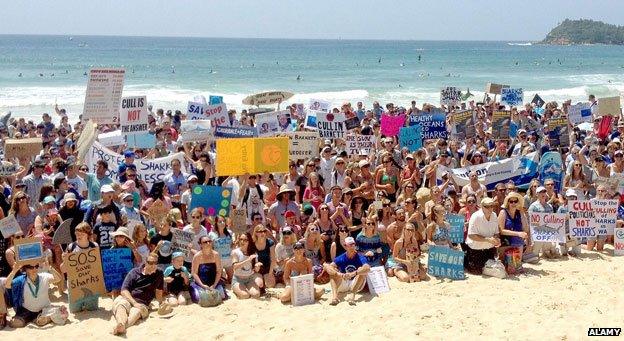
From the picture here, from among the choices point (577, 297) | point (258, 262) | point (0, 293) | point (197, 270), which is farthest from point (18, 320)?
point (577, 297)

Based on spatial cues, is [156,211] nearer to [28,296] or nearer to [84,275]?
[84,275]

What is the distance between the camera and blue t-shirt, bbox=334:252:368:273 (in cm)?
901

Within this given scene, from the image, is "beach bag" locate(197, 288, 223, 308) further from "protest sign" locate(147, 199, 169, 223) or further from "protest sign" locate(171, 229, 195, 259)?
"protest sign" locate(147, 199, 169, 223)

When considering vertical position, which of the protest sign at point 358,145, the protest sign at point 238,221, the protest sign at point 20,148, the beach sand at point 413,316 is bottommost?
the beach sand at point 413,316

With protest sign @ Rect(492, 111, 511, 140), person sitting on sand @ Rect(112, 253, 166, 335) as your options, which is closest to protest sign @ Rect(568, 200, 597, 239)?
protest sign @ Rect(492, 111, 511, 140)

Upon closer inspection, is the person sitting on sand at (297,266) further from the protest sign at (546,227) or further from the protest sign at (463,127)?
the protest sign at (463,127)

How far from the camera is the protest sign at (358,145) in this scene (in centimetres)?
1373

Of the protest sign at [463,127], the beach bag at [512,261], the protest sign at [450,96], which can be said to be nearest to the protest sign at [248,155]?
the beach bag at [512,261]

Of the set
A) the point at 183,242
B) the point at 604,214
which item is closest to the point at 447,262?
the point at 604,214

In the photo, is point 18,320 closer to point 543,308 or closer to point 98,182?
point 98,182

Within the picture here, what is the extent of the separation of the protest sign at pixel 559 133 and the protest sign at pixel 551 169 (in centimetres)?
221

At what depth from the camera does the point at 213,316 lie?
8.27m

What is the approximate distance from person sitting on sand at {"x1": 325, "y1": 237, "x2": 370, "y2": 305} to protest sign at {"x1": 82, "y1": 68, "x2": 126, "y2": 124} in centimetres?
565

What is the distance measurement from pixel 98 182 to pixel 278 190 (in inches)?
101
